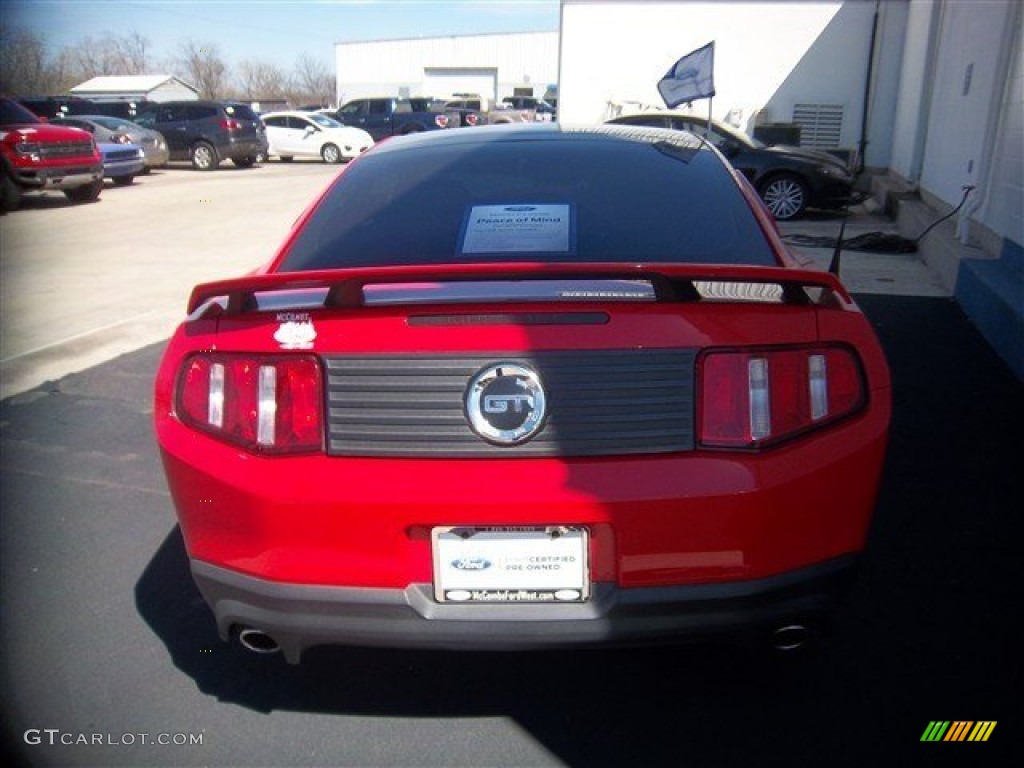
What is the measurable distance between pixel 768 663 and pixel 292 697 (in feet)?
4.66

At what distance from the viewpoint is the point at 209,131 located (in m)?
22.7

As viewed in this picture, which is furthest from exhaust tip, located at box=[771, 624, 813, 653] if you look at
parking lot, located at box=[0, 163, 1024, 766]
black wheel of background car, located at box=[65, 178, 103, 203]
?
black wheel of background car, located at box=[65, 178, 103, 203]

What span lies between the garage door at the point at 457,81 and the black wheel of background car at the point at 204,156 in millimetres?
43809

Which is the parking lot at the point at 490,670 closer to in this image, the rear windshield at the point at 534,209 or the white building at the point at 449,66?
the rear windshield at the point at 534,209

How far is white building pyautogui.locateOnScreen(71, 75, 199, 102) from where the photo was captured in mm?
42594

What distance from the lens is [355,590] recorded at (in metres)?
2.01

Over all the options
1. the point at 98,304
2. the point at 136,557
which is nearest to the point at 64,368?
the point at 98,304

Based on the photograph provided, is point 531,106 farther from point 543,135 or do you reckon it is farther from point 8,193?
point 543,135

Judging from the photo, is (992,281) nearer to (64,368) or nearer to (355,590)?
(355,590)

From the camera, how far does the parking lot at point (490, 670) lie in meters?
2.33

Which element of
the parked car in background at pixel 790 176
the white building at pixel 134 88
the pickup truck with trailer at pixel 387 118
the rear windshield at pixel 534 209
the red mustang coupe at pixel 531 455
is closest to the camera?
the red mustang coupe at pixel 531 455

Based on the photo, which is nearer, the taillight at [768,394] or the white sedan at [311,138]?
the taillight at [768,394]

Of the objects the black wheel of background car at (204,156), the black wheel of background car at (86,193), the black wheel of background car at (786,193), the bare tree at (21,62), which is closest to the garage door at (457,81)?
the black wheel of background car at (204,156)

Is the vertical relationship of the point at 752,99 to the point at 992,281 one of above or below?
above
